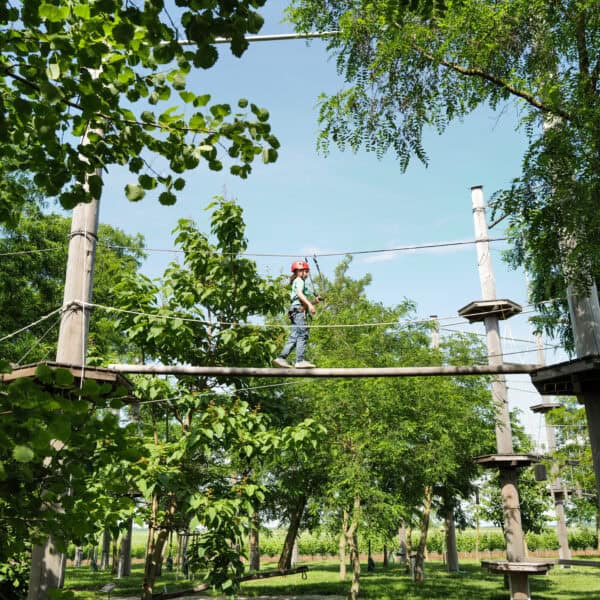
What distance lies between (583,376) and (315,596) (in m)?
13.9

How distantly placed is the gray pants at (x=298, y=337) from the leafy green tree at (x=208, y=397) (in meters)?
0.41

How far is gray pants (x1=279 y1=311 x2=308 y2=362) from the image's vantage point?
9547 millimetres

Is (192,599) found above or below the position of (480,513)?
below

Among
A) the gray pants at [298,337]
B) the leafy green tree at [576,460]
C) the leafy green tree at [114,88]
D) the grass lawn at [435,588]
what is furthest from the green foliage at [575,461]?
the leafy green tree at [114,88]

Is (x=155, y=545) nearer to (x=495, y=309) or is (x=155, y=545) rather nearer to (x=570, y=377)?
(x=570, y=377)

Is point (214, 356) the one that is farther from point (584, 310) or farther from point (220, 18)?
point (220, 18)

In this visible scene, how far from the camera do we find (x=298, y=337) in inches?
383

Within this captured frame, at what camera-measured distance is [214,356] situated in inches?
411

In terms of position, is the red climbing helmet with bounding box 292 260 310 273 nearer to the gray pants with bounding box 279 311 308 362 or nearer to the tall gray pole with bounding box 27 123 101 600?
the gray pants with bounding box 279 311 308 362

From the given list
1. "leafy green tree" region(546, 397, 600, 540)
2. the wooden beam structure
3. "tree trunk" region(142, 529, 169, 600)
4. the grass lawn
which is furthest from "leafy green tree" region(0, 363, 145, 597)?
"leafy green tree" region(546, 397, 600, 540)

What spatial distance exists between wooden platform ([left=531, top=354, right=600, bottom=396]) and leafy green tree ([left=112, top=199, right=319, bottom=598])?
3360mm

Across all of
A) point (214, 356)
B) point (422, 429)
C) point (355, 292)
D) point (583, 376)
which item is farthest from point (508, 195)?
point (355, 292)

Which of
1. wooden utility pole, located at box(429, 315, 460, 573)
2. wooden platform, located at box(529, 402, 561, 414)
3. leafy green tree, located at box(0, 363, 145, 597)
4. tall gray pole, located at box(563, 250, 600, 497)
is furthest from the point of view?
wooden utility pole, located at box(429, 315, 460, 573)

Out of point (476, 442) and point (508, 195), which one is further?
point (476, 442)
